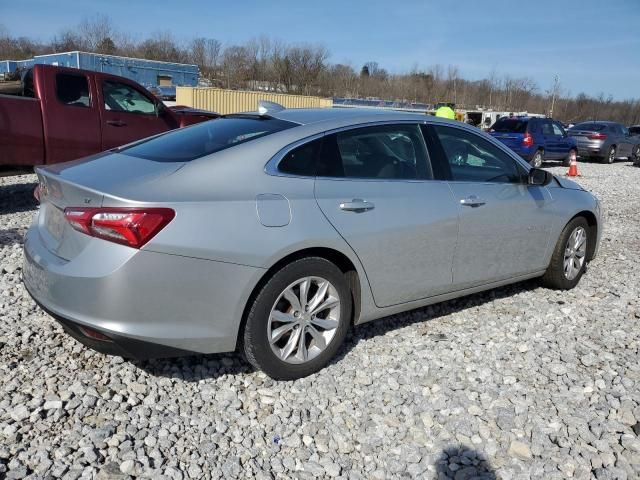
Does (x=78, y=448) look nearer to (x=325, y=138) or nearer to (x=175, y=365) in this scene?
(x=175, y=365)

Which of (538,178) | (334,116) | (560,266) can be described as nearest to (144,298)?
(334,116)

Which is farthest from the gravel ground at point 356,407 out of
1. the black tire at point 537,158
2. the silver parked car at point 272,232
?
the black tire at point 537,158

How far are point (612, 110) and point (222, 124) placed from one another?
296 feet

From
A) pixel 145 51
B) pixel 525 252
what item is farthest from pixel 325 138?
pixel 145 51

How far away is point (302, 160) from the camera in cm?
338

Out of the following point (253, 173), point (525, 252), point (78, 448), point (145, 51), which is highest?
point (145, 51)

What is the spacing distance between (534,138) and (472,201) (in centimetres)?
1400

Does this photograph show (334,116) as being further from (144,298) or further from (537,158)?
(537,158)

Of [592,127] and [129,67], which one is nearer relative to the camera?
[592,127]

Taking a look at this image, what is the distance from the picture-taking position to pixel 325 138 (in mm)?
3525

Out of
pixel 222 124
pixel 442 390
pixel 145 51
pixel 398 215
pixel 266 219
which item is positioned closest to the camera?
pixel 266 219

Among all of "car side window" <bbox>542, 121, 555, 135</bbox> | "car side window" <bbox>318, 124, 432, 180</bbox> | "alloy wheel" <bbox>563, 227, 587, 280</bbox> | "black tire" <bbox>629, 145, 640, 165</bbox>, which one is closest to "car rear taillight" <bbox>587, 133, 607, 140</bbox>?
"black tire" <bbox>629, 145, 640, 165</bbox>

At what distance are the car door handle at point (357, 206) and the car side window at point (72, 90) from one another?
18.9 feet

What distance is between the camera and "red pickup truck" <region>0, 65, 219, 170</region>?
7176mm
